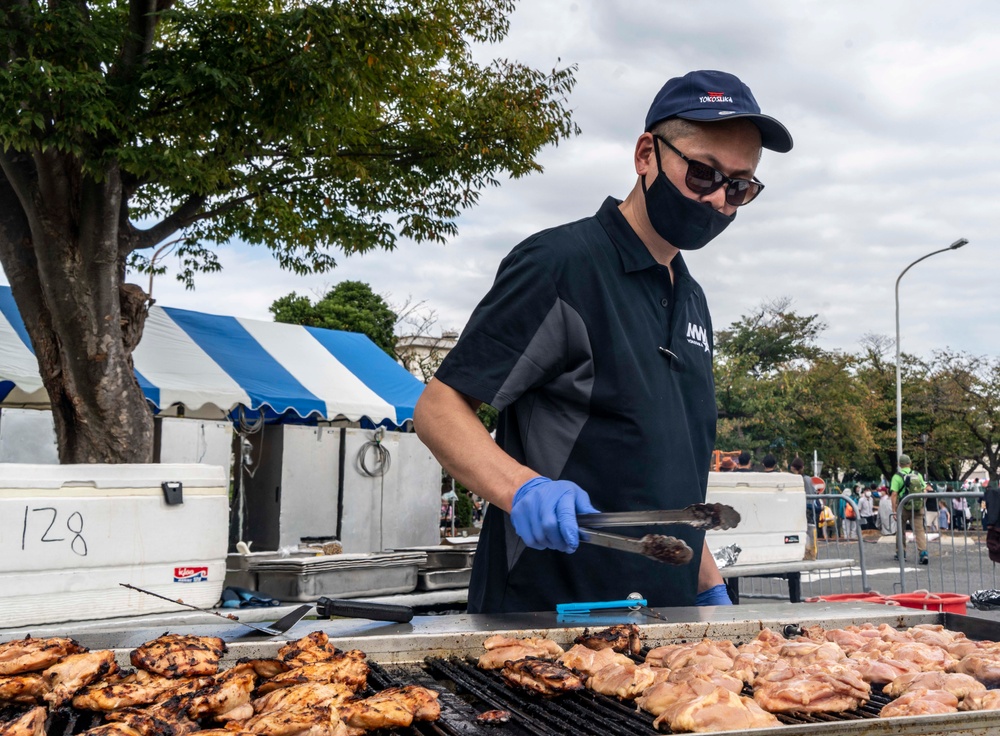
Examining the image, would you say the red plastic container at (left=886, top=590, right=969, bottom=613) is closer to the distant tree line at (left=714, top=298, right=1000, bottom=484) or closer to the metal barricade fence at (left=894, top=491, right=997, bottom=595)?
the metal barricade fence at (left=894, top=491, right=997, bottom=595)

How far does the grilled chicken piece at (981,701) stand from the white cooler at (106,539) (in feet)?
13.9

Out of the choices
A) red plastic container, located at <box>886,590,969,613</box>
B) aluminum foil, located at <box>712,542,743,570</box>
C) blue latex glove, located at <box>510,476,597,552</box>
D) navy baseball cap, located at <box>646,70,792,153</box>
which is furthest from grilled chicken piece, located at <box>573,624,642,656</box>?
aluminum foil, located at <box>712,542,743,570</box>

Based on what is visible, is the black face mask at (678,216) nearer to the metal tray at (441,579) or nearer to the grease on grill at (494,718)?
the grease on grill at (494,718)

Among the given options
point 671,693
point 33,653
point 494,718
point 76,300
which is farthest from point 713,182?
point 76,300

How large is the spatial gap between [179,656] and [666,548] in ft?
3.41

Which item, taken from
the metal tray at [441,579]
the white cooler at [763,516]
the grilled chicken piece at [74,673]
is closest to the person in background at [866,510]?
the white cooler at [763,516]

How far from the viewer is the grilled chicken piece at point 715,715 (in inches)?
59.1

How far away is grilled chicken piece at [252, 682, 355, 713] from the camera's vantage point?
61.3 inches

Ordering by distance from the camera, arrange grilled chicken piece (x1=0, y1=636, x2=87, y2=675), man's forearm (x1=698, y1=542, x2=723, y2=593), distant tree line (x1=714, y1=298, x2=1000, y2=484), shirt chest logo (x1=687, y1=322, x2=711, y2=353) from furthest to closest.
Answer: distant tree line (x1=714, y1=298, x2=1000, y2=484) → man's forearm (x1=698, y1=542, x2=723, y2=593) → shirt chest logo (x1=687, y1=322, x2=711, y2=353) → grilled chicken piece (x1=0, y1=636, x2=87, y2=675)

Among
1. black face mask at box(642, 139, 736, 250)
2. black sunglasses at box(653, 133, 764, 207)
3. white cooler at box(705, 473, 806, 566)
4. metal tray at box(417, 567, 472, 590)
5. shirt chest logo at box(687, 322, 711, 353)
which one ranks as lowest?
metal tray at box(417, 567, 472, 590)

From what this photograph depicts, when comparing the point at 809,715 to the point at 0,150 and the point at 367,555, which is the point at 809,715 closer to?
the point at 367,555

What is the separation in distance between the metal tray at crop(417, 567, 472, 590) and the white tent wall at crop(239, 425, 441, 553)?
5.78 meters

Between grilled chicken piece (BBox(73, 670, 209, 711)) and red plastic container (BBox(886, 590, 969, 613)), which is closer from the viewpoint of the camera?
grilled chicken piece (BBox(73, 670, 209, 711))

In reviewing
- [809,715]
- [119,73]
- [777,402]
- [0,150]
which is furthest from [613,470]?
[777,402]
